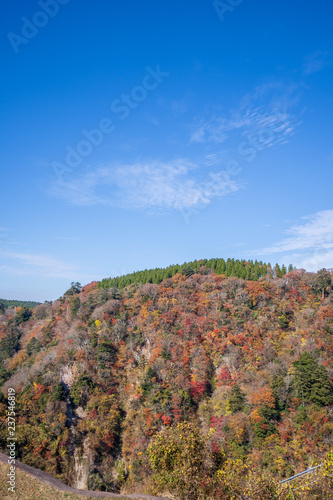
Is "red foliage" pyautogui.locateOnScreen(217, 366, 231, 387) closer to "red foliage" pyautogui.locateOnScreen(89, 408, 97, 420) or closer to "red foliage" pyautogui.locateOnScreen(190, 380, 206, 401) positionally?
"red foliage" pyautogui.locateOnScreen(190, 380, 206, 401)

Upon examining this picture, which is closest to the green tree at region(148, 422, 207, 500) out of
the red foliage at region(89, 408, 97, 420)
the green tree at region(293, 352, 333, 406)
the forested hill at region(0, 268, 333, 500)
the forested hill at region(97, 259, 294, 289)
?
the forested hill at region(0, 268, 333, 500)

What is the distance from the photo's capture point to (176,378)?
45562mm

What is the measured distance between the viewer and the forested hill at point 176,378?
34.9 m

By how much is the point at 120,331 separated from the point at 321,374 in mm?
36326

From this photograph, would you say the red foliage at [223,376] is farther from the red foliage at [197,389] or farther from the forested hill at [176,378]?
the red foliage at [197,389]

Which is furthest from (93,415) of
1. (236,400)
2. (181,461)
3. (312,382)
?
(181,461)

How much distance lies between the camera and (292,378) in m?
38.6

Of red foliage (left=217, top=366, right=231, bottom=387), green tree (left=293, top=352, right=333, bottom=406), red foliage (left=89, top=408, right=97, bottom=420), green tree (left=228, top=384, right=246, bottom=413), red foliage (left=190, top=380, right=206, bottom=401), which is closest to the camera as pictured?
green tree (left=293, top=352, right=333, bottom=406)

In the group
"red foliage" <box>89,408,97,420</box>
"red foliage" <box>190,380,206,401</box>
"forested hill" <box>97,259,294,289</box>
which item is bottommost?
"red foliage" <box>89,408,97,420</box>

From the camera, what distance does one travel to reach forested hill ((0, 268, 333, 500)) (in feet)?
115

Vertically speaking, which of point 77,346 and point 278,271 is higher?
point 278,271

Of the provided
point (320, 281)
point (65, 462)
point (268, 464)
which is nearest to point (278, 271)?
point (320, 281)

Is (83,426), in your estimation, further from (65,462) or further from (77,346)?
(77,346)

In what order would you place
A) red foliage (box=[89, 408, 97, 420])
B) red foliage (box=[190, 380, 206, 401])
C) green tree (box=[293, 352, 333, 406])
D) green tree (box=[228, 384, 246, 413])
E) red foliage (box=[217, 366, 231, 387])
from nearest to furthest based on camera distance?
green tree (box=[293, 352, 333, 406]), green tree (box=[228, 384, 246, 413]), red foliage (box=[89, 408, 97, 420]), red foliage (box=[190, 380, 206, 401]), red foliage (box=[217, 366, 231, 387])
